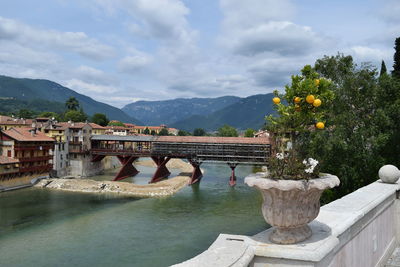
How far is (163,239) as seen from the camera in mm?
22391

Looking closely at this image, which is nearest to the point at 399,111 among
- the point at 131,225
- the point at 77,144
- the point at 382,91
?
the point at 382,91

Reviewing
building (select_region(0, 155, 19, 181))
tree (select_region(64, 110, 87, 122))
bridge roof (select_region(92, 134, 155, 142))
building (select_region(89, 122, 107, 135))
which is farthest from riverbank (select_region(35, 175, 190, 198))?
tree (select_region(64, 110, 87, 122))

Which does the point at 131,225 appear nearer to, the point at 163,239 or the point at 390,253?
the point at 163,239

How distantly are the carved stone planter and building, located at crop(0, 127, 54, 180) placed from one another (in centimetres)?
4260

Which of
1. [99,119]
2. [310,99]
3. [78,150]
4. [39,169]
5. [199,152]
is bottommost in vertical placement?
[39,169]

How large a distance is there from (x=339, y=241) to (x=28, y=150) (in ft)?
153

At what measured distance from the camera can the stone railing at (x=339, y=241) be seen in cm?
382

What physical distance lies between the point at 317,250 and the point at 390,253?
6.24m

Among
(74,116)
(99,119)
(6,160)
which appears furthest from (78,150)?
(99,119)

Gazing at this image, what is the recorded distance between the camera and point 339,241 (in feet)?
15.4

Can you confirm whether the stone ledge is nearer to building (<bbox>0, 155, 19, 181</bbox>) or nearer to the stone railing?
the stone railing

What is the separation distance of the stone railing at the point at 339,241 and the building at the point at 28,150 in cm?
4181

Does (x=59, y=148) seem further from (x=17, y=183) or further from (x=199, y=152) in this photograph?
(x=199, y=152)

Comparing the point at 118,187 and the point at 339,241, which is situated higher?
the point at 339,241
